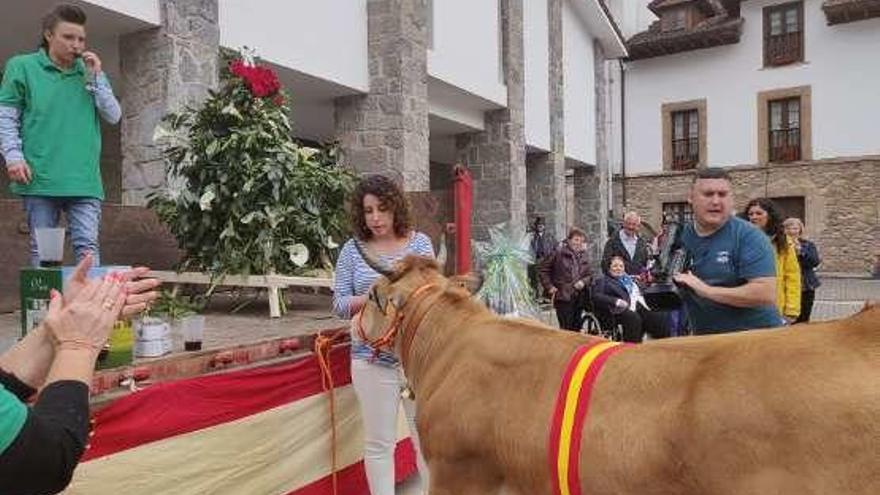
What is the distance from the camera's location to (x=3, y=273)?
527cm

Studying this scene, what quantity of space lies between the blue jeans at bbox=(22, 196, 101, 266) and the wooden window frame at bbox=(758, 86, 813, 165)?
1055 inches

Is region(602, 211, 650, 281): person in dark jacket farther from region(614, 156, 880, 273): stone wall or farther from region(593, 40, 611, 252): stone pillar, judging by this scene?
region(614, 156, 880, 273): stone wall

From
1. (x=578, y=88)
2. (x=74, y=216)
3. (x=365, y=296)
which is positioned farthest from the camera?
(x=578, y=88)

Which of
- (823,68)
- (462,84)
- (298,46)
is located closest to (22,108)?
(298,46)

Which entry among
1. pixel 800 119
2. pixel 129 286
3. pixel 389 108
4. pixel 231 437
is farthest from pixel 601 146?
pixel 129 286

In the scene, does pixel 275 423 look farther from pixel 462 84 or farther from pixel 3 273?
pixel 462 84

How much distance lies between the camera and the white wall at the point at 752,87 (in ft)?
83.6

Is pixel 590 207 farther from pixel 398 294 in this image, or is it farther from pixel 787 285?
pixel 398 294

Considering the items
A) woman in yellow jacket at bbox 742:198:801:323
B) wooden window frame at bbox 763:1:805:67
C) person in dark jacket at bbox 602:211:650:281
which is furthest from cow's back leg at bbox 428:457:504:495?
wooden window frame at bbox 763:1:805:67

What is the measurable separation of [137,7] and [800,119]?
25221 millimetres

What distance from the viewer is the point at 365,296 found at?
3.55m

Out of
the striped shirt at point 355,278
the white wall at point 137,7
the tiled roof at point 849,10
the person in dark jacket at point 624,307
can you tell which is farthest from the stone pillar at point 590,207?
the striped shirt at point 355,278

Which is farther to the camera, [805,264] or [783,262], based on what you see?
[805,264]

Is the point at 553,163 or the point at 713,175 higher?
the point at 553,163
